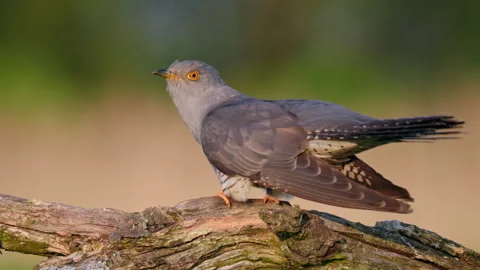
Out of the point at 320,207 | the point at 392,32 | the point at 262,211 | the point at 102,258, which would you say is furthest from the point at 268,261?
the point at 392,32

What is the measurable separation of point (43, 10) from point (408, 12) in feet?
16.9

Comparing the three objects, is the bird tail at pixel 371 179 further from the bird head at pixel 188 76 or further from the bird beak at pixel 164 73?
the bird beak at pixel 164 73

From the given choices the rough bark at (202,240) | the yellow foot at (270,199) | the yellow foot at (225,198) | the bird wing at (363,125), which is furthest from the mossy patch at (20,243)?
the bird wing at (363,125)

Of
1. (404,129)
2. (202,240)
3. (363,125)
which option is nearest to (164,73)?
(202,240)

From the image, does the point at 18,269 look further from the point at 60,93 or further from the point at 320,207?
the point at 60,93

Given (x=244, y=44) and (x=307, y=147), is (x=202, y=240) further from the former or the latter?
(x=244, y=44)

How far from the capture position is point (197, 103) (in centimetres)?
471

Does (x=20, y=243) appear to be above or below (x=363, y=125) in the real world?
below

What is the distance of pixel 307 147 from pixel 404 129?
51cm

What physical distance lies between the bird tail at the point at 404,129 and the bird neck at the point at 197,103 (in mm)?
1033

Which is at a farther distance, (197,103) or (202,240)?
(197,103)

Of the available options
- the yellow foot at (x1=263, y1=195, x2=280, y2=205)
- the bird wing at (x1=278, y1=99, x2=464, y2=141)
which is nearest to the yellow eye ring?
the bird wing at (x1=278, y1=99, x2=464, y2=141)

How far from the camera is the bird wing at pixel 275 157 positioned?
3.62m

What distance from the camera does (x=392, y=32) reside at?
12.8 m
